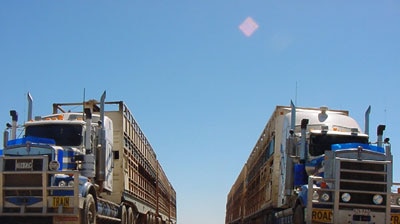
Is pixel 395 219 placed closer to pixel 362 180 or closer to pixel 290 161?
pixel 362 180

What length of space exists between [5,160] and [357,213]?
7.47m

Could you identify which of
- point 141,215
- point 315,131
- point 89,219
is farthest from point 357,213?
point 141,215

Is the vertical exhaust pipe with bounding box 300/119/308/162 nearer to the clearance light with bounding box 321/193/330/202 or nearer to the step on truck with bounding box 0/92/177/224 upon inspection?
the clearance light with bounding box 321/193/330/202

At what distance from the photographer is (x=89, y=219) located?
1318 cm

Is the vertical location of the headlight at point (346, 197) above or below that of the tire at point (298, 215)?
above

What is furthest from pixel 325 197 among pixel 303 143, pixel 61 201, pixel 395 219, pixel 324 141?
pixel 61 201

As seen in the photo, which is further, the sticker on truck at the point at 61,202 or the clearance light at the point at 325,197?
the sticker on truck at the point at 61,202

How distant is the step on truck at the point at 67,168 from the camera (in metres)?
12.3

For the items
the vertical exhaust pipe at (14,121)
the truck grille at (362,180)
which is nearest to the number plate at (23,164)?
the vertical exhaust pipe at (14,121)

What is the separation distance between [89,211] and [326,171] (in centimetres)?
530

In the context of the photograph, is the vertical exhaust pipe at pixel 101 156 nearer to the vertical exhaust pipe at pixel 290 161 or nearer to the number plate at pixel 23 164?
the number plate at pixel 23 164

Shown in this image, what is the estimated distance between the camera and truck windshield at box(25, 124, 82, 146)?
45.2 feet

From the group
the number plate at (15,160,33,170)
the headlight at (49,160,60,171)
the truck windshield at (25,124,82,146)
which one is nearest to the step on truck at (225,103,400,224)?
the truck windshield at (25,124,82,146)

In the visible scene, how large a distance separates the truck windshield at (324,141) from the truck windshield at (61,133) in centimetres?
543
